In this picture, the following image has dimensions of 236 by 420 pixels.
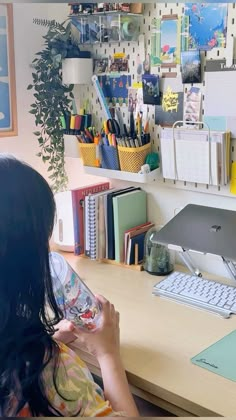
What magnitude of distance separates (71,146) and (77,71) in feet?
0.86

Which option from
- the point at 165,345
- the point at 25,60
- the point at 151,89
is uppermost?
the point at 25,60

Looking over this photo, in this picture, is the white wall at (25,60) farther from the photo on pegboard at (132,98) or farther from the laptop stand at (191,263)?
the laptop stand at (191,263)

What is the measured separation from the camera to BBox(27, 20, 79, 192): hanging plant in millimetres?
1693

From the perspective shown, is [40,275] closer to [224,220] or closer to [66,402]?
[66,402]

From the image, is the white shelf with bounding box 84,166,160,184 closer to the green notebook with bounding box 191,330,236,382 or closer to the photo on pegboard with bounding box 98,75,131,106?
the photo on pegboard with bounding box 98,75,131,106

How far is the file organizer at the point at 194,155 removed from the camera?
1.38 meters

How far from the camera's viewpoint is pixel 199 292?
131cm

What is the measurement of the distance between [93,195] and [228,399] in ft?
2.93

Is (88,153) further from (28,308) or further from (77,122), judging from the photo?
(28,308)

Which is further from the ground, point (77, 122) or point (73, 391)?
point (77, 122)

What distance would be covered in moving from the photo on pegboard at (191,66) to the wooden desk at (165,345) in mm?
616

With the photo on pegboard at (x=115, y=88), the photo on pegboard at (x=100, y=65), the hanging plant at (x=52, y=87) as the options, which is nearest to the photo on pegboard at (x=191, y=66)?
the photo on pegboard at (x=115, y=88)

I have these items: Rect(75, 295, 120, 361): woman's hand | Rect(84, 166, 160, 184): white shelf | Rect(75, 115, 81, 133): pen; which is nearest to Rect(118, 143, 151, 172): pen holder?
Rect(84, 166, 160, 184): white shelf

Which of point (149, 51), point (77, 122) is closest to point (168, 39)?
point (149, 51)
